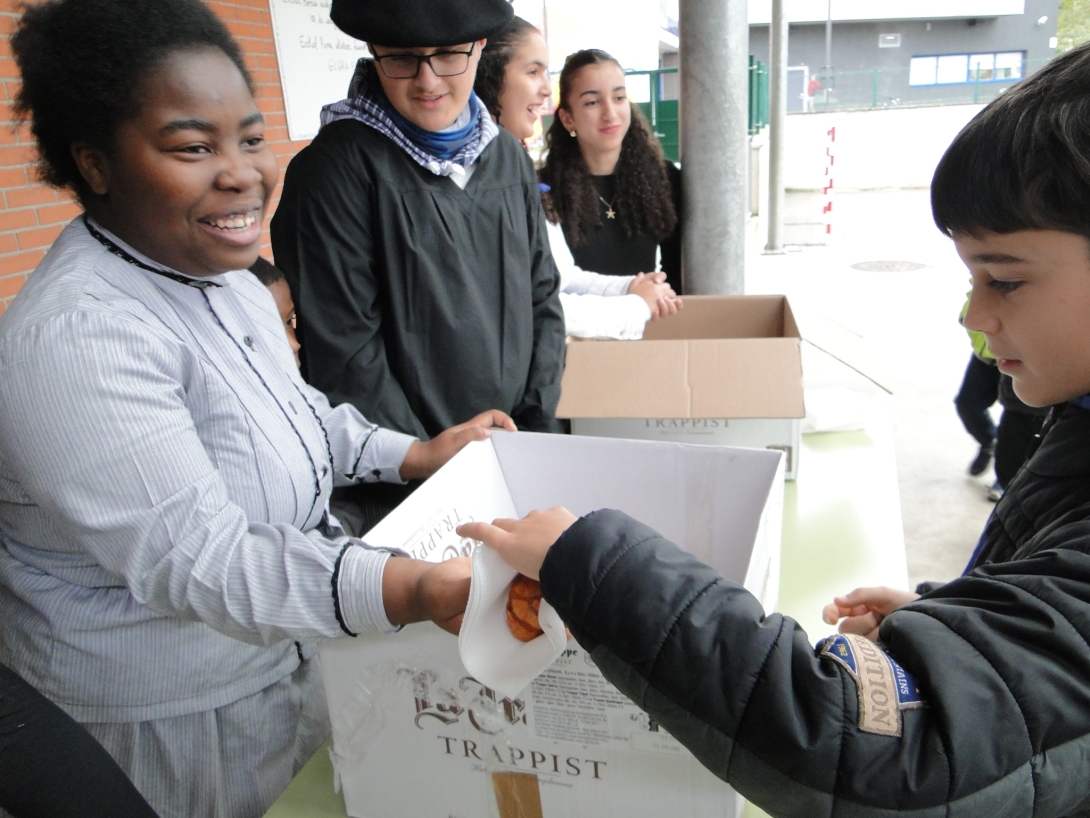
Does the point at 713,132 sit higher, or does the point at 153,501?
the point at 713,132

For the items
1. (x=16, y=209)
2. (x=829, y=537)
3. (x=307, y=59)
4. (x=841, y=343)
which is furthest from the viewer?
(x=307, y=59)

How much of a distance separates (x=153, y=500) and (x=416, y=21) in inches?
36.6

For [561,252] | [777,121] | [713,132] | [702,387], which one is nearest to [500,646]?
[702,387]

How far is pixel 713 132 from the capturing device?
247 centimetres

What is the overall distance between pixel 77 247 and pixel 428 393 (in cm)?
70

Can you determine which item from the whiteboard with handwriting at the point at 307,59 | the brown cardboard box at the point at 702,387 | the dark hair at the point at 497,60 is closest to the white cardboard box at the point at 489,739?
the brown cardboard box at the point at 702,387

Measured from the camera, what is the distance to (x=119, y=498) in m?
0.74

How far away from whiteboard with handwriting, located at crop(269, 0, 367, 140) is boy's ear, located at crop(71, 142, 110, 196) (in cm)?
408

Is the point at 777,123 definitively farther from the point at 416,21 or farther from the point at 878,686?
the point at 878,686

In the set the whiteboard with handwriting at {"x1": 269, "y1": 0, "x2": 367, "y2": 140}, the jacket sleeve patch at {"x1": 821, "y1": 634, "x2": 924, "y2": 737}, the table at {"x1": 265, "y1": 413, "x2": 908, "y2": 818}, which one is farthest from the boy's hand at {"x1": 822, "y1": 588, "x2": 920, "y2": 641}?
the whiteboard with handwriting at {"x1": 269, "y1": 0, "x2": 367, "y2": 140}

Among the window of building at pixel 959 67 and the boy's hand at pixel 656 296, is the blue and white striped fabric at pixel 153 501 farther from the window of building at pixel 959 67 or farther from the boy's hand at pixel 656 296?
the window of building at pixel 959 67

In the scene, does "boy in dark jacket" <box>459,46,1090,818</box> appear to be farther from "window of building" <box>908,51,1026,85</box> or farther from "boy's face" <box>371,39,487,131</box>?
"window of building" <box>908,51,1026,85</box>

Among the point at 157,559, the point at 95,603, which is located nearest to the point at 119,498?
the point at 157,559

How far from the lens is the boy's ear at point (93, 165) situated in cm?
81
